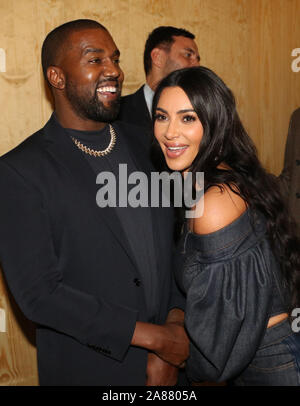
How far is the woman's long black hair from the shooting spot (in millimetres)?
1780

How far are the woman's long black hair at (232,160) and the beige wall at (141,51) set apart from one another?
1.49 metres

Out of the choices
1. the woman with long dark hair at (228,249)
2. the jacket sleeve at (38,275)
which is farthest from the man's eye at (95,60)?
the jacket sleeve at (38,275)

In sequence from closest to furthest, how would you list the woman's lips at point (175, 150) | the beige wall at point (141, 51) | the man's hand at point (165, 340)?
the man's hand at point (165, 340) < the woman's lips at point (175, 150) < the beige wall at point (141, 51)

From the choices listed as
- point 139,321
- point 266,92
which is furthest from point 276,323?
point 266,92

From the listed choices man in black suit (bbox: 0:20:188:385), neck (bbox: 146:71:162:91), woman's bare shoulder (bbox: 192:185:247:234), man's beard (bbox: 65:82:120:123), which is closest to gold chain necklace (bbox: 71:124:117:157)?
man in black suit (bbox: 0:20:188:385)

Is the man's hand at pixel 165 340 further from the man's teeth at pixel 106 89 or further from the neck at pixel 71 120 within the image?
the man's teeth at pixel 106 89

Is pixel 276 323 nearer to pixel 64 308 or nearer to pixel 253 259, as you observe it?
pixel 253 259

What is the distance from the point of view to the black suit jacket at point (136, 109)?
329 cm

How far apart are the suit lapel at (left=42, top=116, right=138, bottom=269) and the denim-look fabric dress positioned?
0.89 ft

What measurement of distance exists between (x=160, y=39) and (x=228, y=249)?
85.8 inches

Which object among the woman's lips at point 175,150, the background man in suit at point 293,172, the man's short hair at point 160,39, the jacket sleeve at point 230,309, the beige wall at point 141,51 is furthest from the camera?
the man's short hair at point 160,39

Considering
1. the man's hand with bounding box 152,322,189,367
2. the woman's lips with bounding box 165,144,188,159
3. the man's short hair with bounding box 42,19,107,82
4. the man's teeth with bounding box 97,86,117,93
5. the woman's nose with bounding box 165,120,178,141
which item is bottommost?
the man's hand with bounding box 152,322,189,367

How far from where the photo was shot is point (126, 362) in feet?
6.02

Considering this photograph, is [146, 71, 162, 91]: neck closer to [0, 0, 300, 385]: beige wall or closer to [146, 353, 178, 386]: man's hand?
[0, 0, 300, 385]: beige wall
